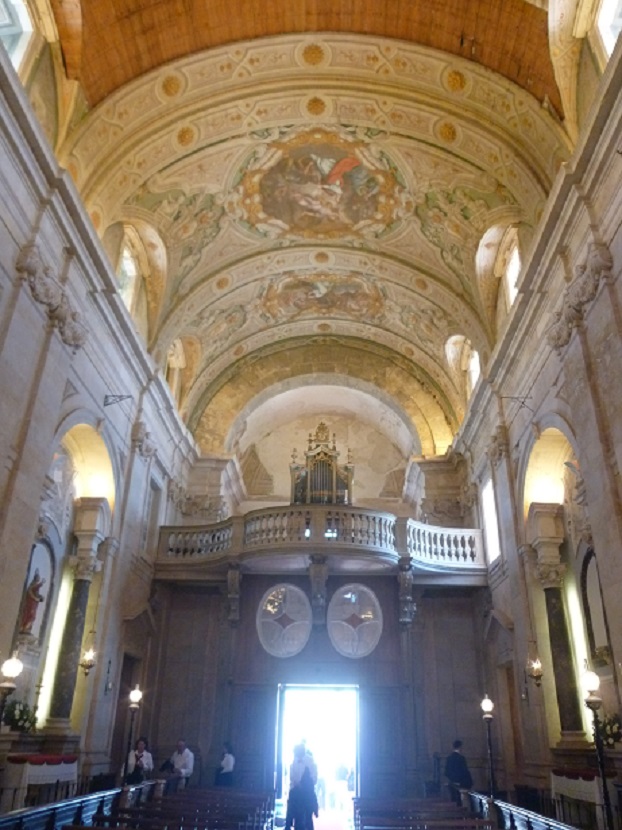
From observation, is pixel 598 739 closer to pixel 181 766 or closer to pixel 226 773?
pixel 226 773

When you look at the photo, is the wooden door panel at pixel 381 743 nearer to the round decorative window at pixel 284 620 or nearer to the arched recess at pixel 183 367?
the round decorative window at pixel 284 620

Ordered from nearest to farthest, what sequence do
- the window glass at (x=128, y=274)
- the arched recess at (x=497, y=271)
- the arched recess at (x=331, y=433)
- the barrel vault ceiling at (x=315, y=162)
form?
the barrel vault ceiling at (x=315, y=162) < the arched recess at (x=497, y=271) < the window glass at (x=128, y=274) < the arched recess at (x=331, y=433)

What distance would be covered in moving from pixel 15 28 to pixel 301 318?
10.9 m

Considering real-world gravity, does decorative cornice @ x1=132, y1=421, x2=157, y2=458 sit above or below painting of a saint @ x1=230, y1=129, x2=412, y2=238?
below

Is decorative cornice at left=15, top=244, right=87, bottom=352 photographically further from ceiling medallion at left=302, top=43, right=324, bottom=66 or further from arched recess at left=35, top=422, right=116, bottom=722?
ceiling medallion at left=302, top=43, right=324, bottom=66

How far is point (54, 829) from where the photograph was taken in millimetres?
6820

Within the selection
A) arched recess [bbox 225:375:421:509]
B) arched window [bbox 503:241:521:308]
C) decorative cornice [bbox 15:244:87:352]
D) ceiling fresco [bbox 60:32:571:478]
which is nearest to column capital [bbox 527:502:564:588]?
ceiling fresco [bbox 60:32:571:478]

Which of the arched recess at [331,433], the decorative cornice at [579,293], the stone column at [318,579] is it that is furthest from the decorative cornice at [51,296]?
the arched recess at [331,433]

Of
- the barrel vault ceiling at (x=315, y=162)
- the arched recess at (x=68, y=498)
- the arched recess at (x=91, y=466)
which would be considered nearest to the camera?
the arched recess at (x=68, y=498)

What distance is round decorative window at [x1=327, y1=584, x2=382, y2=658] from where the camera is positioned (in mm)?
15484

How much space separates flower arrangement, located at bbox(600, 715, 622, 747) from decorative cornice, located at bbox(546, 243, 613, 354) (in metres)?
5.35

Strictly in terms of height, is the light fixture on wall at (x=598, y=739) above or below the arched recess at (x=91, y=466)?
below

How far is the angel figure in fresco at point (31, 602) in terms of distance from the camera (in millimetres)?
10797

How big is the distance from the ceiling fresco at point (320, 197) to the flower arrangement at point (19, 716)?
8.01 meters
